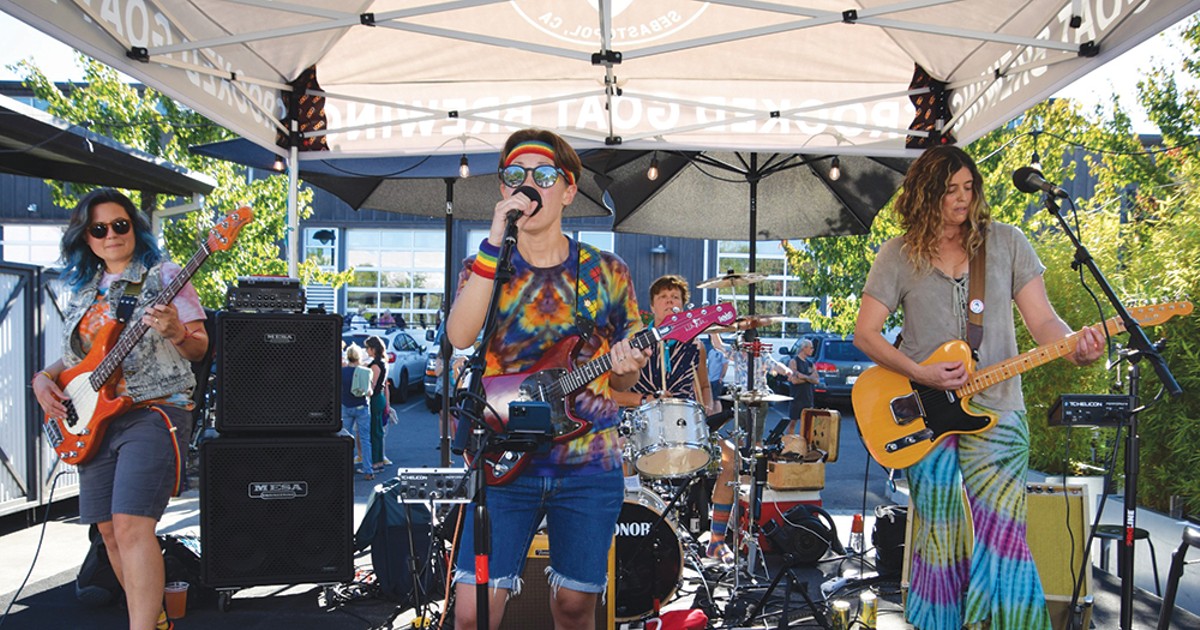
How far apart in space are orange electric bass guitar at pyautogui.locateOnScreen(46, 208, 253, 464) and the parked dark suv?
13.2 metres

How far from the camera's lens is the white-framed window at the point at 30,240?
21.1 metres

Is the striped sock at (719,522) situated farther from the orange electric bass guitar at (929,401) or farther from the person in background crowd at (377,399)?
the person in background crowd at (377,399)

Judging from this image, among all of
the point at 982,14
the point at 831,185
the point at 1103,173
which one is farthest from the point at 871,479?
the point at 982,14

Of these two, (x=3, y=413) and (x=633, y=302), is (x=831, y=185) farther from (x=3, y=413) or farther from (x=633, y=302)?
(x=3, y=413)

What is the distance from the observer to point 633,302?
8.61 feet

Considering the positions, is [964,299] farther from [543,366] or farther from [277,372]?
[277,372]

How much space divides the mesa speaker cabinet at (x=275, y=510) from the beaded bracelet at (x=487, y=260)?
190cm

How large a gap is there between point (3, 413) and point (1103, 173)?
38.1 feet

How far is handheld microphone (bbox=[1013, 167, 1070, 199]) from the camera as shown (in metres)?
2.91

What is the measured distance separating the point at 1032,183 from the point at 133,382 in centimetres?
360

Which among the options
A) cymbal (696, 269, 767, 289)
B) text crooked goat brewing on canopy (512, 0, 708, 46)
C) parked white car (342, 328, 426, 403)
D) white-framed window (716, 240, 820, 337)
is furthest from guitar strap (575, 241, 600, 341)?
white-framed window (716, 240, 820, 337)

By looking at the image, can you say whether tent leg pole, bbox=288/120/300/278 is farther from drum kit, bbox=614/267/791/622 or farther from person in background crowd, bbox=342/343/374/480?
person in background crowd, bbox=342/343/374/480

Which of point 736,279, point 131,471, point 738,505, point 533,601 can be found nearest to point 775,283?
point 736,279

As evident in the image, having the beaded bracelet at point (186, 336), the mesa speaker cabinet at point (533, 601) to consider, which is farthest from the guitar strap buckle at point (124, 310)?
the mesa speaker cabinet at point (533, 601)
